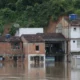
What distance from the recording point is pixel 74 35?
7038 centimetres

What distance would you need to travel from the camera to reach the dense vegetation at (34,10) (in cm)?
7869

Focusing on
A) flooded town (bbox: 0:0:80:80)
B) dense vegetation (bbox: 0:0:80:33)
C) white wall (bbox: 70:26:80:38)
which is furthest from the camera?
dense vegetation (bbox: 0:0:80:33)

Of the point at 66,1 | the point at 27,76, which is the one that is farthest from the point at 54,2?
the point at 27,76

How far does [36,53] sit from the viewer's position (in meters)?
68.8

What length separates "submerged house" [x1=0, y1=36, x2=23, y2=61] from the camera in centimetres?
7075

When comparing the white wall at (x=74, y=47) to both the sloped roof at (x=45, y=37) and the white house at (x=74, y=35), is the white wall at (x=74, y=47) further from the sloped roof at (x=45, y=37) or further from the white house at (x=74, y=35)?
the sloped roof at (x=45, y=37)

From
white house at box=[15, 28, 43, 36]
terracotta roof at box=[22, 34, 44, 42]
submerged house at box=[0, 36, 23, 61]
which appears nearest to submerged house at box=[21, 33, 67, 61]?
terracotta roof at box=[22, 34, 44, 42]

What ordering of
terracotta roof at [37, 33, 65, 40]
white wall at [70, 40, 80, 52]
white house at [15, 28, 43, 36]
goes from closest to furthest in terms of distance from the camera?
white wall at [70, 40, 80, 52] < terracotta roof at [37, 33, 65, 40] < white house at [15, 28, 43, 36]

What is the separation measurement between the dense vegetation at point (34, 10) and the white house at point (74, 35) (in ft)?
25.8

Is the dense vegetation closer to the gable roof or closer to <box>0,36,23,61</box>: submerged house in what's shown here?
<box>0,36,23,61</box>: submerged house

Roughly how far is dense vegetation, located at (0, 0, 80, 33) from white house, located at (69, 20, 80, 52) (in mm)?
7860

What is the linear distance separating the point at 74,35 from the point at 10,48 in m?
8.56

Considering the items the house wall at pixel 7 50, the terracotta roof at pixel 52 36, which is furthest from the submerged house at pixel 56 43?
the house wall at pixel 7 50

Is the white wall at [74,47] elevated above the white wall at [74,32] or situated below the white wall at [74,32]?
below
